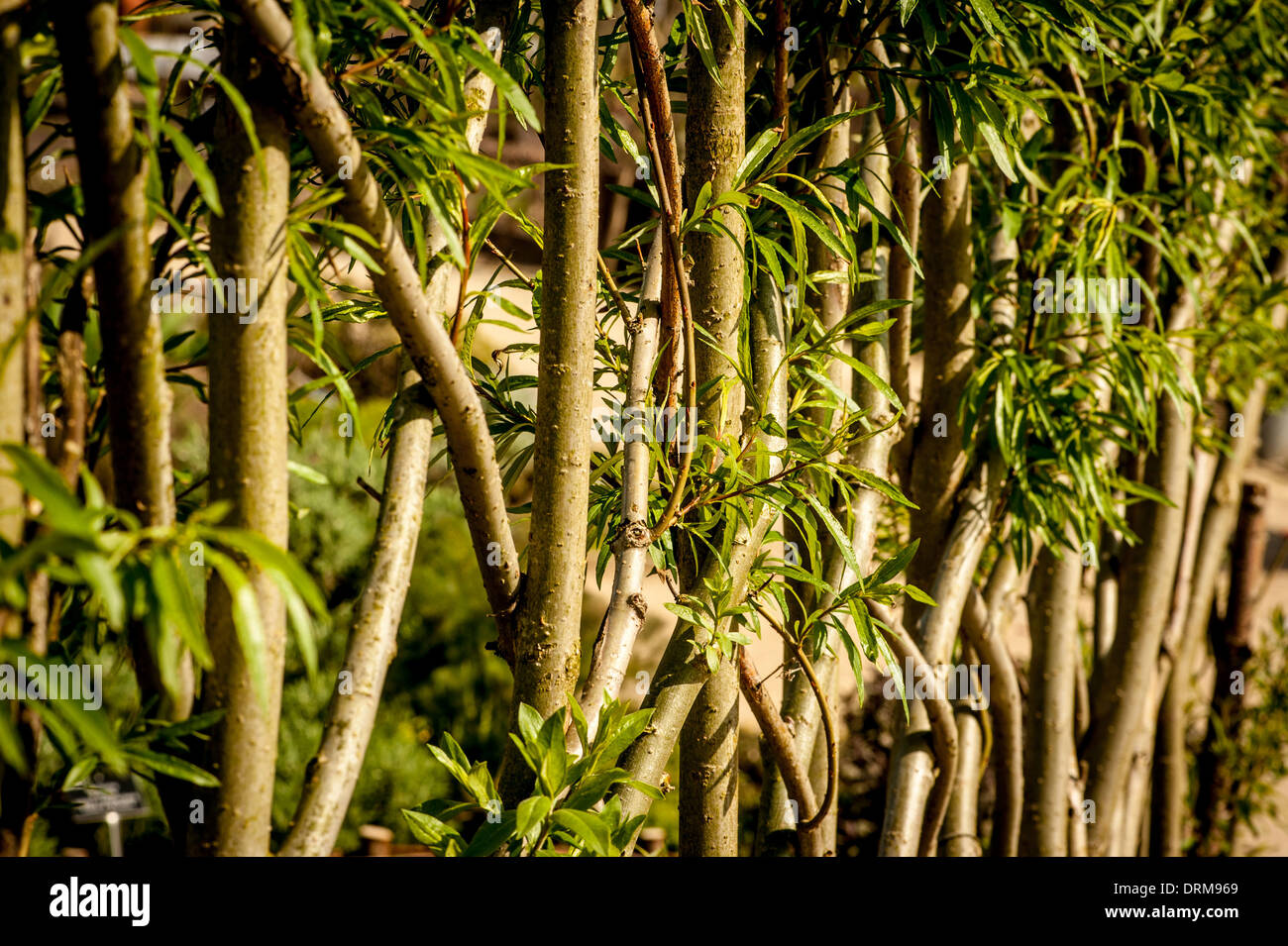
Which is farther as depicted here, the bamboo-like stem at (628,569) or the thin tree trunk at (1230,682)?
the thin tree trunk at (1230,682)

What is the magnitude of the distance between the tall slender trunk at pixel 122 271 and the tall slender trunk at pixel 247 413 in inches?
1.6

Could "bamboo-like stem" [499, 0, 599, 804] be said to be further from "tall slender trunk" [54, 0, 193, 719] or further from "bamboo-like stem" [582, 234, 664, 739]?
"tall slender trunk" [54, 0, 193, 719]

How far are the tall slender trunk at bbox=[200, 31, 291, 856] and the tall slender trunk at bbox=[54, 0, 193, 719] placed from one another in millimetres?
40

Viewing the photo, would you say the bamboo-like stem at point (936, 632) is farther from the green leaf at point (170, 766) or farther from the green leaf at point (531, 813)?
the green leaf at point (170, 766)

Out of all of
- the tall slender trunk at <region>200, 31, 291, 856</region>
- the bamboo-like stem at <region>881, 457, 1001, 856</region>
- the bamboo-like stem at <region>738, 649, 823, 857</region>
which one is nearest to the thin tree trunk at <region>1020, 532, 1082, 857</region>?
the bamboo-like stem at <region>881, 457, 1001, 856</region>

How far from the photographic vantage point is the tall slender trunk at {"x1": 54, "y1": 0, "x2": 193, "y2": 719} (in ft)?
1.96

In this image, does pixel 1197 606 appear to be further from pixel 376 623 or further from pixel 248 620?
pixel 248 620

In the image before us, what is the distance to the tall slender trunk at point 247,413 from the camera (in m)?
0.69

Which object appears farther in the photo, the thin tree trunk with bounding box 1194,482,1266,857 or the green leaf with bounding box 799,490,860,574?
the thin tree trunk with bounding box 1194,482,1266,857

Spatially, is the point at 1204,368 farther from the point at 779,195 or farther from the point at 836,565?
the point at 779,195

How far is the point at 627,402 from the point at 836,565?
1.87ft

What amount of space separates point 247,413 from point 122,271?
0.13 m

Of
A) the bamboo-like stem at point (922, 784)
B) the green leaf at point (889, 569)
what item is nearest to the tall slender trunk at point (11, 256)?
the green leaf at point (889, 569)

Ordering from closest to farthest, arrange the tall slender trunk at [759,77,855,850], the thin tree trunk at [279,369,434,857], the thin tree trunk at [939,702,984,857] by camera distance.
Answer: the thin tree trunk at [279,369,434,857]
the tall slender trunk at [759,77,855,850]
the thin tree trunk at [939,702,984,857]
